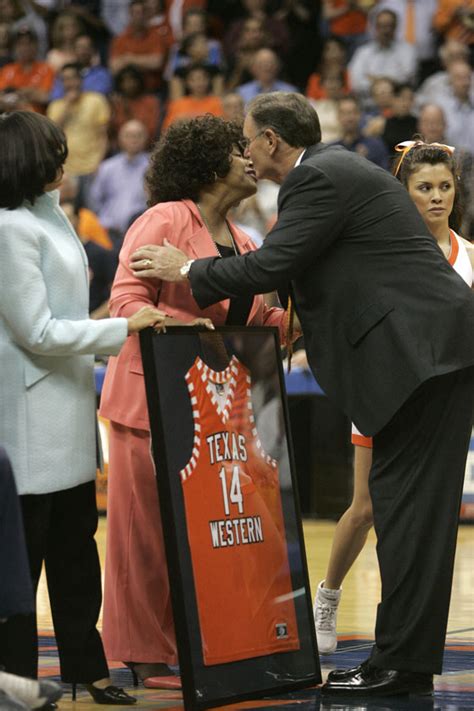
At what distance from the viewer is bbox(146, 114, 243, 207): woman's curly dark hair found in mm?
4398

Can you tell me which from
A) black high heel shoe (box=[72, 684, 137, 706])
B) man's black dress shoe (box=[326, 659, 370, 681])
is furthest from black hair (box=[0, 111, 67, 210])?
man's black dress shoe (box=[326, 659, 370, 681])

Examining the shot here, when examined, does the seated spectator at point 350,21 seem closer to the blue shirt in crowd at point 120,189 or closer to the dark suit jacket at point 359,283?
the blue shirt in crowd at point 120,189

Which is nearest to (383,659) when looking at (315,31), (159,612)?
(159,612)

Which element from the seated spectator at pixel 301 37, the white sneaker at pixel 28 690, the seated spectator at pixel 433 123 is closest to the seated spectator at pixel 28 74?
the seated spectator at pixel 301 37

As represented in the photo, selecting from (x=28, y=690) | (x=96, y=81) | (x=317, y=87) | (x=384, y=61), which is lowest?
(x=28, y=690)

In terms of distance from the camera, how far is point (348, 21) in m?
13.0

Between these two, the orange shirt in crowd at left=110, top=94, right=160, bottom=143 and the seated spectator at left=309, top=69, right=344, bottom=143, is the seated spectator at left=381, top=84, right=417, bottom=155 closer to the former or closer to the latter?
the seated spectator at left=309, top=69, right=344, bottom=143

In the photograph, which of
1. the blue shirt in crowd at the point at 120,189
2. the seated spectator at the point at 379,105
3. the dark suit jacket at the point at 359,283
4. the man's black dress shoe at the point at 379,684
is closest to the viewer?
the dark suit jacket at the point at 359,283

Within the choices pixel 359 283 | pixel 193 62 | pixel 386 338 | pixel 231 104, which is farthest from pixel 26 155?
pixel 193 62

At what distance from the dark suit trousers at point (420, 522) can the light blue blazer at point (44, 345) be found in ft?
3.03

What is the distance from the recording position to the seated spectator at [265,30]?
1300cm

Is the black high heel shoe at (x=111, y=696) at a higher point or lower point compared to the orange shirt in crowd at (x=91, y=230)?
lower

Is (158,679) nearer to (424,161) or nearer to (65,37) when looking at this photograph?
(424,161)

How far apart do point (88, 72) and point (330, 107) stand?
285cm
